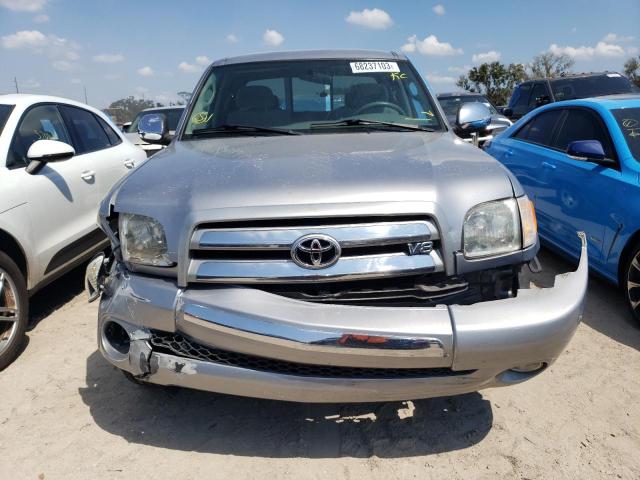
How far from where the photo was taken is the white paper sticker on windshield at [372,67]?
3566 mm

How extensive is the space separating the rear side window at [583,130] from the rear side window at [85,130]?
429cm

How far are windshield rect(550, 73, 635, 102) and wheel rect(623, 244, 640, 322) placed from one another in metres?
7.43

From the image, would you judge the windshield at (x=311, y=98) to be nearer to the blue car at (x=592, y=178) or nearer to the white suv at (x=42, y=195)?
the white suv at (x=42, y=195)

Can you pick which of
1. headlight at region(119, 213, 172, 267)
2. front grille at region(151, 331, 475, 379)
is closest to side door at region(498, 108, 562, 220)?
front grille at region(151, 331, 475, 379)

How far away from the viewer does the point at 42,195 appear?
3.73m

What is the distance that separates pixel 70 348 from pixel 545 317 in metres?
2.97

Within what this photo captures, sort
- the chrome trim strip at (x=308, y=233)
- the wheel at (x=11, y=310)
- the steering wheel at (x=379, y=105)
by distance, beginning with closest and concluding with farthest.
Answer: the chrome trim strip at (x=308, y=233), the wheel at (x=11, y=310), the steering wheel at (x=379, y=105)

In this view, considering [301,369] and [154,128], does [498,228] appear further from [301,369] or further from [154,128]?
[154,128]

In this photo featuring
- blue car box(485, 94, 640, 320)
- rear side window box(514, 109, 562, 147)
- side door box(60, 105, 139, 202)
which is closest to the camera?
blue car box(485, 94, 640, 320)

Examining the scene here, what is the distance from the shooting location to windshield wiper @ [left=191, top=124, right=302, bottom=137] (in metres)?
3.13

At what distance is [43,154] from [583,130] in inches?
170

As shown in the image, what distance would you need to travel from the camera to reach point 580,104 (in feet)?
15.4

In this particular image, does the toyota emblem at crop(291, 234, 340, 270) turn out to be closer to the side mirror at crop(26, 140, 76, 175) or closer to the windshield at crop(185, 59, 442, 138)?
the windshield at crop(185, 59, 442, 138)

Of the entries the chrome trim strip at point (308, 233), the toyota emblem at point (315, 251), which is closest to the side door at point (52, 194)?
the chrome trim strip at point (308, 233)
